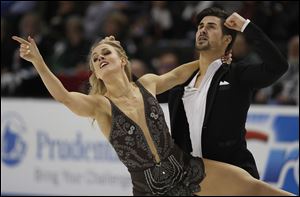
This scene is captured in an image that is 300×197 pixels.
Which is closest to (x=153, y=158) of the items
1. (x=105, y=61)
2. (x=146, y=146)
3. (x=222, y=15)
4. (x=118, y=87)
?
(x=146, y=146)

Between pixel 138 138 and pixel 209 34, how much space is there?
819mm

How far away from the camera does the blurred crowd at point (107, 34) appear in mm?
6930

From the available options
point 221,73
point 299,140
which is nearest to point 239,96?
point 221,73

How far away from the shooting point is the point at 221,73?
14.8 ft

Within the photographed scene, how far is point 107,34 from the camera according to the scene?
7551 mm

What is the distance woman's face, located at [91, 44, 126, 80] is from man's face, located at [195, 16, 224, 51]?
0.53m

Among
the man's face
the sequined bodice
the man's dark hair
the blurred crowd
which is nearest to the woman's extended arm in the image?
the sequined bodice

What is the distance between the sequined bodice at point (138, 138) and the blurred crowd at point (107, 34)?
2574mm

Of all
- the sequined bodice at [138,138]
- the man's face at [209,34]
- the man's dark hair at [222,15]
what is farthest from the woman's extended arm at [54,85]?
the man's dark hair at [222,15]

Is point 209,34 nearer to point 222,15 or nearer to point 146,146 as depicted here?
point 222,15

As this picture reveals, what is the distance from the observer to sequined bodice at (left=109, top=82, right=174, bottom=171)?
4250mm

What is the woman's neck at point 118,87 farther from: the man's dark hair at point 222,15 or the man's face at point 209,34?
the man's dark hair at point 222,15

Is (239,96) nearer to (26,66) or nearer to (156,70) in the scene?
(156,70)

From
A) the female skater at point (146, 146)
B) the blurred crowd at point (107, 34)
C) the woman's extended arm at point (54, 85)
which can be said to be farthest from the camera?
the blurred crowd at point (107, 34)
